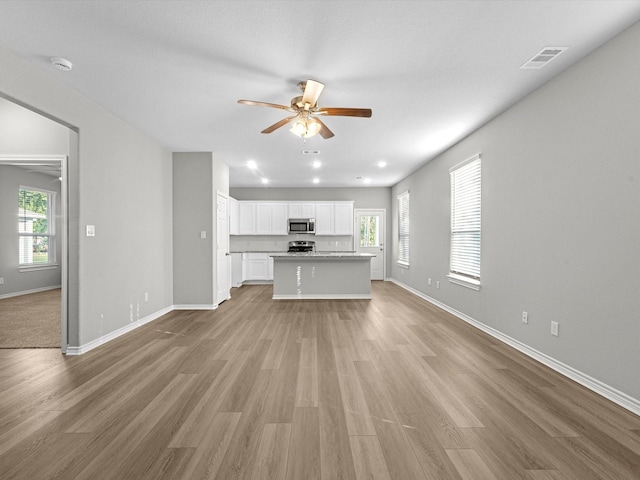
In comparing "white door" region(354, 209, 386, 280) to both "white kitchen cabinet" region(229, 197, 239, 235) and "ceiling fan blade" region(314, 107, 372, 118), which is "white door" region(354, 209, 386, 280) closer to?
"white kitchen cabinet" region(229, 197, 239, 235)

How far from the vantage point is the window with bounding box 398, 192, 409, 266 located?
25.4 ft

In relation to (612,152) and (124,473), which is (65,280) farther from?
(612,152)

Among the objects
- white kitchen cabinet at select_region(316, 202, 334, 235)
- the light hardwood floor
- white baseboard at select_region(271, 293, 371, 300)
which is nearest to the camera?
the light hardwood floor

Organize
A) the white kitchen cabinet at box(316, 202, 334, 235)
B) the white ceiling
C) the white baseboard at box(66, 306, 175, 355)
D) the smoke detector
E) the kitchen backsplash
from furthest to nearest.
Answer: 1. the kitchen backsplash
2. the white kitchen cabinet at box(316, 202, 334, 235)
3. the white baseboard at box(66, 306, 175, 355)
4. the smoke detector
5. the white ceiling

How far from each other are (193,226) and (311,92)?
349cm

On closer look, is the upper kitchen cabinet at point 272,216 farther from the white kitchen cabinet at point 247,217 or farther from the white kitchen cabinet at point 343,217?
the white kitchen cabinet at point 343,217

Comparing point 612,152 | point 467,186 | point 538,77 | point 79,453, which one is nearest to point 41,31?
point 79,453

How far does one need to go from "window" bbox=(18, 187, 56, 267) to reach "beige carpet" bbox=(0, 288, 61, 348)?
104 cm

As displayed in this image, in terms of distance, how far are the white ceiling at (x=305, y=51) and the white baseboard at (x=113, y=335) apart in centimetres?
267

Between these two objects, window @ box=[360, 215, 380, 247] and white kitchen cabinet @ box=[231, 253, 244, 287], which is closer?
white kitchen cabinet @ box=[231, 253, 244, 287]

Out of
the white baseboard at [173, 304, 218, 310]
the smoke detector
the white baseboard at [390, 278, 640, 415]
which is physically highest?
the smoke detector

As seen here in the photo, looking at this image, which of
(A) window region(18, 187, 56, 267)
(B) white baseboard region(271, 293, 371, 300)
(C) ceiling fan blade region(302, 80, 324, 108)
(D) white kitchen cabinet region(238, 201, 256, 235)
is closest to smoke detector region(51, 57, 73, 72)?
(C) ceiling fan blade region(302, 80, 324, 108)

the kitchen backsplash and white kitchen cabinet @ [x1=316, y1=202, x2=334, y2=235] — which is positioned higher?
white kitchen cabinet @ [x1=316, y1=202, x2=334, y2=235]

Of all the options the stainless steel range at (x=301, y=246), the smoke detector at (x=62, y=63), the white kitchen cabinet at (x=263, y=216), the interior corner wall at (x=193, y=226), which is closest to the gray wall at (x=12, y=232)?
the interior corner wall at (x=193, y=226)
